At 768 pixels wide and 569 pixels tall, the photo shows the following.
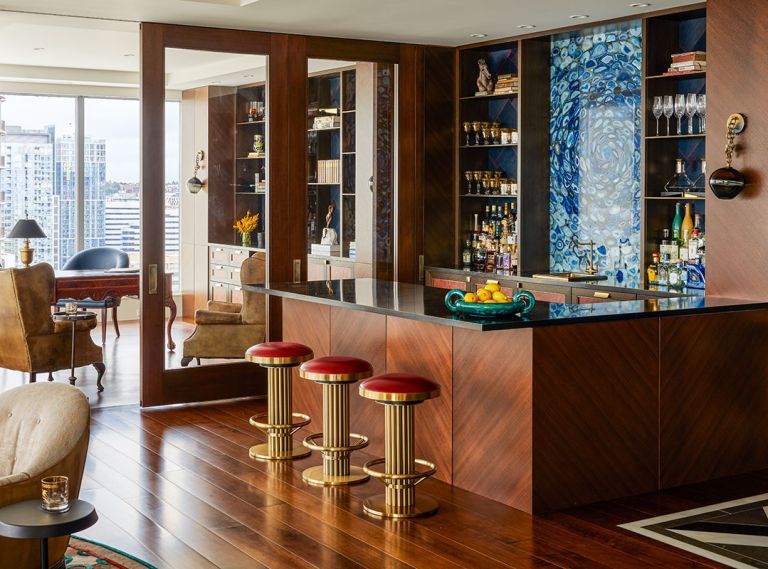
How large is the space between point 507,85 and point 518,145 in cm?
49

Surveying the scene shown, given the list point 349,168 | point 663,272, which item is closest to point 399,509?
point 663,272

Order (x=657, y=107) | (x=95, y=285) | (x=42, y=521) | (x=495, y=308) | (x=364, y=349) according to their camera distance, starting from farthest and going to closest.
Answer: (x=95, y=285) → (x=657, y=107) → (x=364, y=349) → (x=495, y=308) → (x=42, y=521)

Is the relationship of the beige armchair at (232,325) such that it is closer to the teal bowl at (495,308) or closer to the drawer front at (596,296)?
the drawer front at (596,296)

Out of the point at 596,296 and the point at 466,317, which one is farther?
the point at 596,296

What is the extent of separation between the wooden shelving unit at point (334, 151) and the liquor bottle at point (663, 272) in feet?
7.92

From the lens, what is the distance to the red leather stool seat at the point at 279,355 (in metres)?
5.74

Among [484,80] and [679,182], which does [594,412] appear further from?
[484,80]

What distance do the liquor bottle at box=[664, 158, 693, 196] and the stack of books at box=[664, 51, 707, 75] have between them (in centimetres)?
61

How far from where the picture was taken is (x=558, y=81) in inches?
310

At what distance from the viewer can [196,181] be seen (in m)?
7.49

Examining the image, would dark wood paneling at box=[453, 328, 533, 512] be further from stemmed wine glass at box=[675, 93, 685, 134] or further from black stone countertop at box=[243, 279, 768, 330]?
stemmed wine glass at box=[675, 93, 685, 134]

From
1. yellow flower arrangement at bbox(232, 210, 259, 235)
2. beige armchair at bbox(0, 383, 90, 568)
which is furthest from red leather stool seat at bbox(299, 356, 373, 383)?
yellow flower arrangement at bbox(232, 210, 259, 235)

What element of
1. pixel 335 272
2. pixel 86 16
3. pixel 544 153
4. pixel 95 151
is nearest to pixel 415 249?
pixel 335 272

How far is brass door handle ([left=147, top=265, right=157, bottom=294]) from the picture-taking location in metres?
7.23
